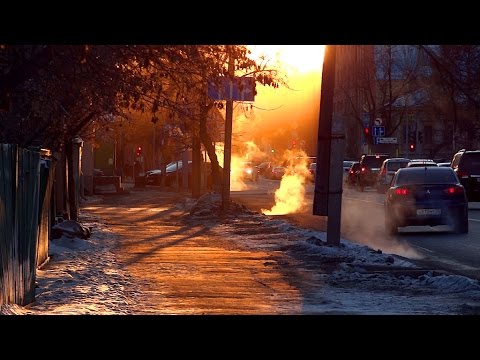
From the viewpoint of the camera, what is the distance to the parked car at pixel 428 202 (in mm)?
21500

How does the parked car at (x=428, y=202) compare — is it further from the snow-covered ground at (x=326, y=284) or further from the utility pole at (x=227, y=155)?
the utility pole at (x=227, y=155)

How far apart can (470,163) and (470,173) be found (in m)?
0.41

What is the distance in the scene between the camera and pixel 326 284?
13109 mm

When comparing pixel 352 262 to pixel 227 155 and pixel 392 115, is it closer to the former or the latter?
pixel 227 155

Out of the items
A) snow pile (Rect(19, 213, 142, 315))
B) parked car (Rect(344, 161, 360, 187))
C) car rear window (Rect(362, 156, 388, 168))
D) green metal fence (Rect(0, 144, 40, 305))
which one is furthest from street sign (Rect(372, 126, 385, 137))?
green metal fence (Rect(0, 144, 40, 305))

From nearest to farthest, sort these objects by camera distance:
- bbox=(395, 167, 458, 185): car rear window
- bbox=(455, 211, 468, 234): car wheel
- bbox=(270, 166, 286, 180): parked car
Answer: bbox=(455, 211, 468, 234): car wheel
bbox=(395, 167, 458, 185): car rear window
bbox=(270, 166, 286, 180): parked car

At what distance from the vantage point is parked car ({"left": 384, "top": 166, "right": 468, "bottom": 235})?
70.5 feet

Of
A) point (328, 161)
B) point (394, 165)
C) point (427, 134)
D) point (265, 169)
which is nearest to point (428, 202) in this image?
point (328, 161)

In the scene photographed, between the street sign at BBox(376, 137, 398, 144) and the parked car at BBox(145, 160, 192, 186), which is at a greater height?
the street sign at BBox(376, 137, 398, 144)

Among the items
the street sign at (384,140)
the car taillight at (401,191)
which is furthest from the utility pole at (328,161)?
the street sign at (384,140)

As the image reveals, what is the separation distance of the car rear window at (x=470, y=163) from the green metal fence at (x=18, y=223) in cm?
2197

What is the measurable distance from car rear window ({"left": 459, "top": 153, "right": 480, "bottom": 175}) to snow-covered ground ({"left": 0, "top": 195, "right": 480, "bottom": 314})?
13.8m

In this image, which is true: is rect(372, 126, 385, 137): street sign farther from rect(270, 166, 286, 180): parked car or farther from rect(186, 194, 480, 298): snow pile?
rect(186, 194, 480, 298): snow pile
